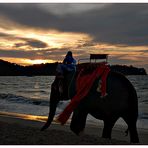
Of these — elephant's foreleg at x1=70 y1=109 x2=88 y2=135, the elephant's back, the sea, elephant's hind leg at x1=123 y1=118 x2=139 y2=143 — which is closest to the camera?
the elephant's back

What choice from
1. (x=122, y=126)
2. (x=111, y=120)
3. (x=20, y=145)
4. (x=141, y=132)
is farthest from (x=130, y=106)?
(x=122, y=126)

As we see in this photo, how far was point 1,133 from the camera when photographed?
26.9 feet

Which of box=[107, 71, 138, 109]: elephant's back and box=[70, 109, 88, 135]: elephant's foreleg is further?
box=[70, 109, 88, 135]: elephant's foreleg

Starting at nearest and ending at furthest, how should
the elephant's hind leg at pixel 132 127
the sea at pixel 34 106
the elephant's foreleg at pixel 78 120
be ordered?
1. the elephant's hind leg at pixel 132 127
2. the elephant's foreleg at pixel 78 120
3. the sea at pixel 34 106

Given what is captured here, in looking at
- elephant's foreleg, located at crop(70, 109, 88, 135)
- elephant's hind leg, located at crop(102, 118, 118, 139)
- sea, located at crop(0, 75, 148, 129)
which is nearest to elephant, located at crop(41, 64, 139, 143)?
elephant's hind leg, located at crop(102, 118, 118, 139)

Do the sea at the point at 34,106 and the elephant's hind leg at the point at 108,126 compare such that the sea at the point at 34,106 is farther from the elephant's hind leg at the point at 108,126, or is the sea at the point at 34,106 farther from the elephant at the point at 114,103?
the elephant at the point at 114,103

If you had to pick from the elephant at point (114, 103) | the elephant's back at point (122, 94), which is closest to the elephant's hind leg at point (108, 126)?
the elephant at point (114, 103)

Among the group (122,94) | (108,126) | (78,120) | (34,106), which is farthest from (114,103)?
(34,106)

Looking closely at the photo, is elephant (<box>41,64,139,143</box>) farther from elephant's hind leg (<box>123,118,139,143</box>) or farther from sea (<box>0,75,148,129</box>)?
sea (<box>0,75,148,129</box>)

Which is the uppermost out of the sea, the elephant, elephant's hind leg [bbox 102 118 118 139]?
the elephant

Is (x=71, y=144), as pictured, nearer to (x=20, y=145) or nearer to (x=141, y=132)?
(x=20, y=145)

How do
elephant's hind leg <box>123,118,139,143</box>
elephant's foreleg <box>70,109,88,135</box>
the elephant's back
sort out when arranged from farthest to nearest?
elephant's foreleg <box>70,109,88,135</box>
elephant's hind leg <box>123,118,139,143</box>
the elephant's back

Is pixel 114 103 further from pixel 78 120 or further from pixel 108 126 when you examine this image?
pixel 78 120

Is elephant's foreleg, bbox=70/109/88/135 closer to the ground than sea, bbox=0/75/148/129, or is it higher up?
higher up
